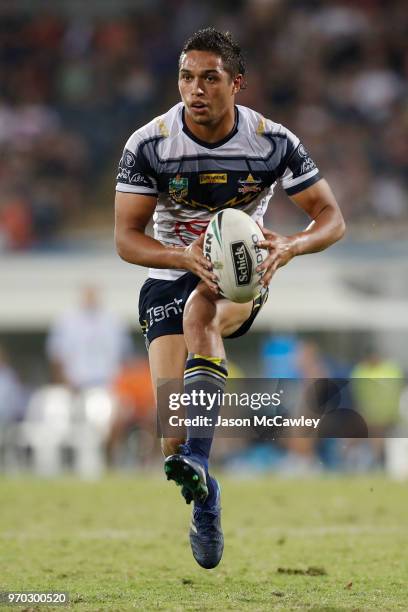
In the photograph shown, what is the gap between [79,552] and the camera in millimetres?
7348

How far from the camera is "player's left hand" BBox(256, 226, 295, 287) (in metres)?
5.71

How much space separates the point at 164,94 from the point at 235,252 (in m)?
13.2

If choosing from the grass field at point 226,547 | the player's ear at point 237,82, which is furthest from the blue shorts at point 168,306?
the grass field at point 226,547

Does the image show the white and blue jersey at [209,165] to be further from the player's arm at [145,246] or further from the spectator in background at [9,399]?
the spectator in background at [9,399]

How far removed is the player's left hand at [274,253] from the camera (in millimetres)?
5711

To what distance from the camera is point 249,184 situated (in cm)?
622

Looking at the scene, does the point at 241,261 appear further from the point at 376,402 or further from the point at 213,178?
the point at 376,402

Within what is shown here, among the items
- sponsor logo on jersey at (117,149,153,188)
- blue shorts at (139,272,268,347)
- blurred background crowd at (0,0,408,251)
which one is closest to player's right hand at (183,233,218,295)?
sponsor logo on jersey at (117,149,153,188)

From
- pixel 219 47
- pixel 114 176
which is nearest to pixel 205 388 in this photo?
pixel 219 47

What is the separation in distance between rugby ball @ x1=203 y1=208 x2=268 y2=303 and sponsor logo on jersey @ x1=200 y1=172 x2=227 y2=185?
0.34 m

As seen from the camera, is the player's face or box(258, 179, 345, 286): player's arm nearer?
box(258, 179, 345, 286): player's arm

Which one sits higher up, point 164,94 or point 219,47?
point 164,94

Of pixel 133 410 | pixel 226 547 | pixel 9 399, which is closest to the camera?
pixel 226 547

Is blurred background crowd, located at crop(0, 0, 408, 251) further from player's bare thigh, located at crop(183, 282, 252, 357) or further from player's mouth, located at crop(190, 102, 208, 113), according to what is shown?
player's mouth, located at crop(190, 102, 208, 113)
